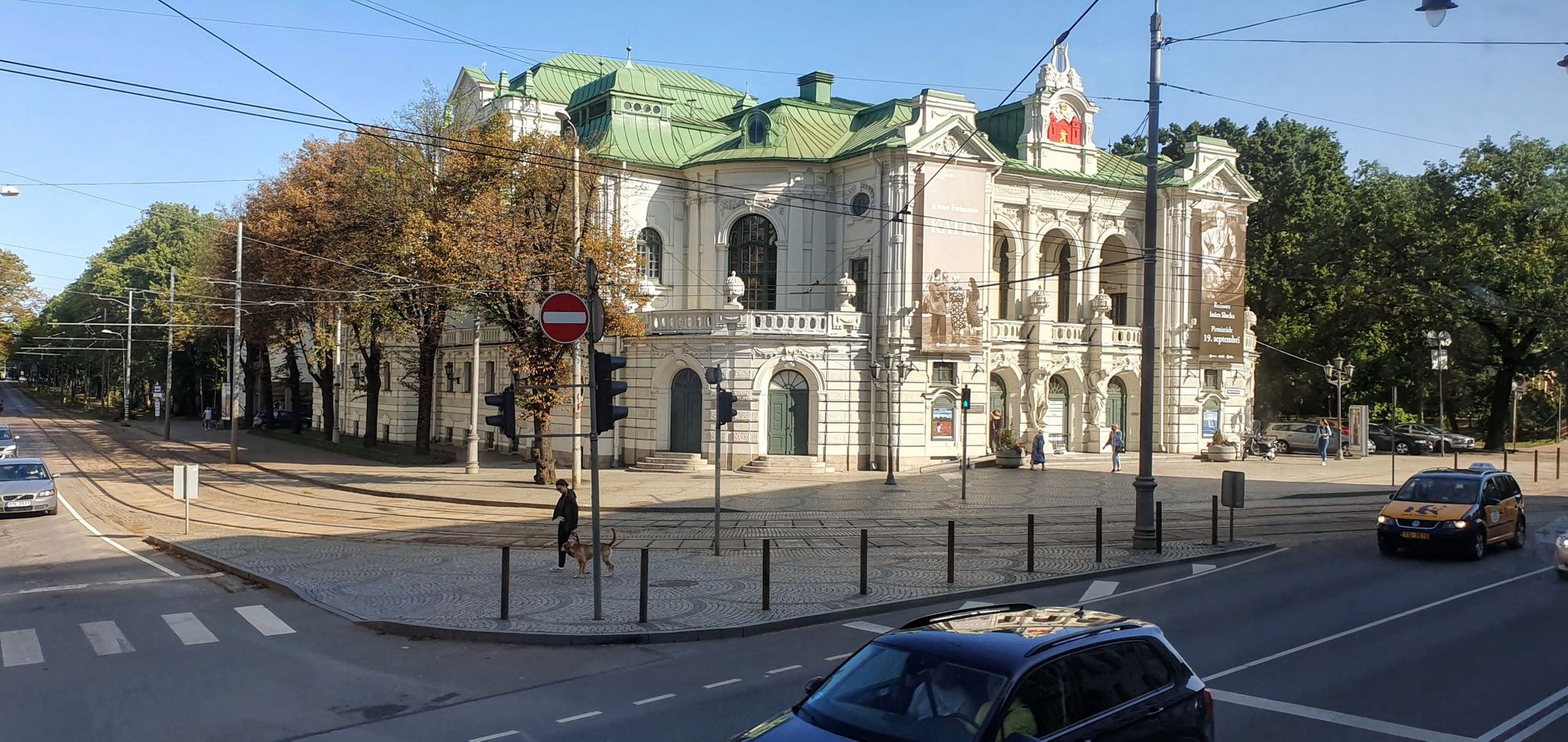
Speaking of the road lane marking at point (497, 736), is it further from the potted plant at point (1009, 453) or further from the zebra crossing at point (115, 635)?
the potted plant at point (1009, 453)

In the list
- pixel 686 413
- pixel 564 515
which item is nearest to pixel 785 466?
pixel 686 413

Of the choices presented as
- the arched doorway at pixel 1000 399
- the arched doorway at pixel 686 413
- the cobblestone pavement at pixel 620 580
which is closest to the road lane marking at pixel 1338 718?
the cobblestone pavement at pixel 620 580

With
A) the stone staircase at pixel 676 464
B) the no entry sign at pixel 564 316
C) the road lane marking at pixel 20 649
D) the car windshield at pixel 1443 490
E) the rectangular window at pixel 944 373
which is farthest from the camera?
the rectangular window at pixel 944 373

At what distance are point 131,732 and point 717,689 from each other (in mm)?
4954

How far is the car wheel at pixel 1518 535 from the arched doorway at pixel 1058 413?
2466 centimetres

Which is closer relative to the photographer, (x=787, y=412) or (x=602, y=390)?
(x=602, y=390)

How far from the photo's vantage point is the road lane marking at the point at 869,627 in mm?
12890

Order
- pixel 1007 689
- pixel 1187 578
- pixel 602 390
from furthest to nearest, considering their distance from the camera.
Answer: pixel 1187 578 → pixel 602 390 → pixel 1007 689

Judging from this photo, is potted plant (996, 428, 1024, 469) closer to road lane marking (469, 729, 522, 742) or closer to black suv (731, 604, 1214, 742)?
road lane marking (469, 729, 522, 742)

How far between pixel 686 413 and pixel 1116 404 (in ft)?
64.1

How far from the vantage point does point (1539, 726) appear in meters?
9.05

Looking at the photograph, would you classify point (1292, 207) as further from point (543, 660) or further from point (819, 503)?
point (543, 660)

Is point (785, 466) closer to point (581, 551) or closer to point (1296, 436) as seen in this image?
point (581, 551)

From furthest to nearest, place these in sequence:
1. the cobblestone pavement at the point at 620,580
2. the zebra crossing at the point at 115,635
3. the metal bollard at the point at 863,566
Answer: the metal bollard at the point at 863,566 < the cobblestone pavement at the point at 620,580 < the zebra crossing at the point at 115,635
